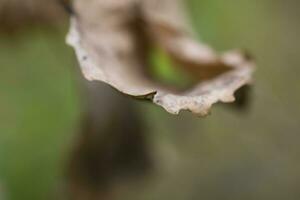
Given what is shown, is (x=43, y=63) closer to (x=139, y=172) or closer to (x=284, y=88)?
(x=139, y=172)

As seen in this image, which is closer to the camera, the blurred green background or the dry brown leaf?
the dry brown leaf

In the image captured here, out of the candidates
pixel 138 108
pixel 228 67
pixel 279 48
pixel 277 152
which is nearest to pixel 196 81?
pixel 228 67

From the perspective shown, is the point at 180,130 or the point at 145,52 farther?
the point at 180,130

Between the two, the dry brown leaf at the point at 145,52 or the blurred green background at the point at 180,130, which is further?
the blurred green background at the point at 180,130

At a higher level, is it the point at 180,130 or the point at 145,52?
the point at 180,130
